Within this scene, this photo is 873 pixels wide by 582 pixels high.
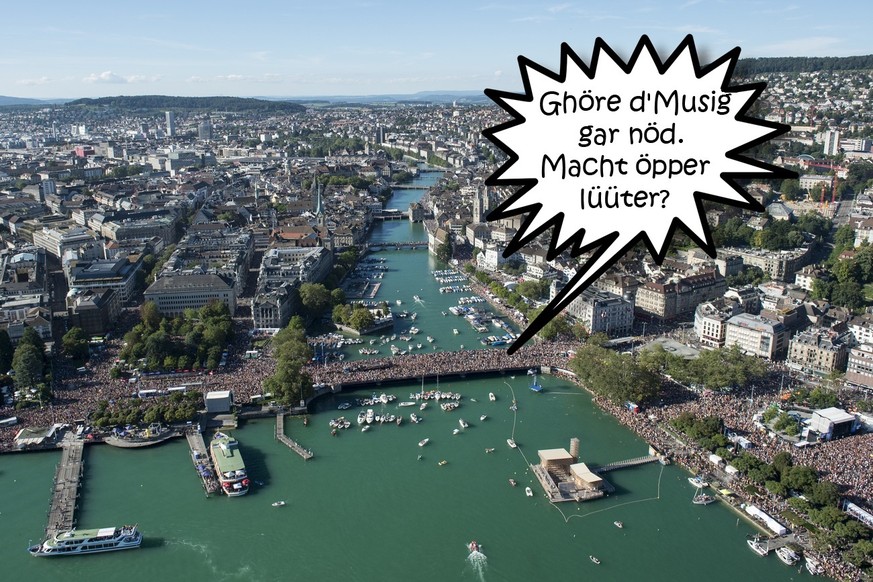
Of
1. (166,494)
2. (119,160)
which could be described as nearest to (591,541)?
(166,494)

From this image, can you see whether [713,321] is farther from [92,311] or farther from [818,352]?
[92,311]

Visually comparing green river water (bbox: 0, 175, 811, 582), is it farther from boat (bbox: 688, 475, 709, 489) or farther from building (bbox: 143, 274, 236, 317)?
building (bbox: 143, 274, 236, 317)

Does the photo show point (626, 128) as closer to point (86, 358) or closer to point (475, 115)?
point (86, 358)

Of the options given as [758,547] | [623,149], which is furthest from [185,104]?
[623,149]

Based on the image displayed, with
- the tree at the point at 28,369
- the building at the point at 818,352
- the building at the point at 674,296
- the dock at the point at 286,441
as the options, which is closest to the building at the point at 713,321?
the building at the point at 674,296

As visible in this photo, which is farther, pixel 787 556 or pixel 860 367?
pixel 860 367

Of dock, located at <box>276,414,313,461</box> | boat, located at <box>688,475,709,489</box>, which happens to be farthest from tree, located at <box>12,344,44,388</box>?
boat, located at <box>688,475,709,489</box>
